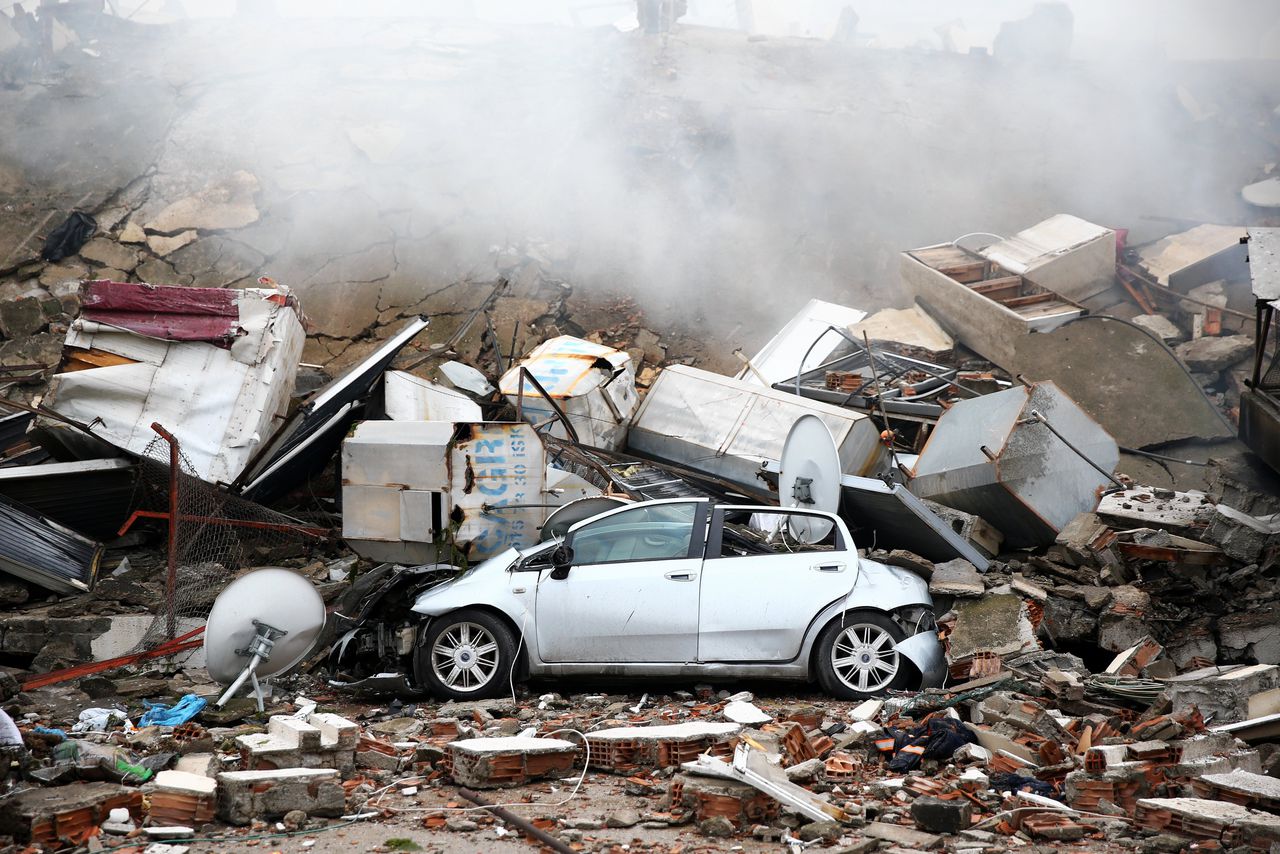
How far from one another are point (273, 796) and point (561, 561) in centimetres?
258

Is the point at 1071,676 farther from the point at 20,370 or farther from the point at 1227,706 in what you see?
the point at 20,370

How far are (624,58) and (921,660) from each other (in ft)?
48.7

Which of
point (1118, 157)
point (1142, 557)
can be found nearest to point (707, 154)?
point (1118, 157)

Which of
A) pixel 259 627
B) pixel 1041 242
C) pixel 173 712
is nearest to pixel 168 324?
pixel 259 627

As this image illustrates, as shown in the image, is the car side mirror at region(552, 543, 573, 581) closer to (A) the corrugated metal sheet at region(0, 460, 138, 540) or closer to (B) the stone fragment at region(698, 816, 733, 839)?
(B) the stone fragment at region(698, 816, 733, 839)

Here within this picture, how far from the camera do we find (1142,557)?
321 inches

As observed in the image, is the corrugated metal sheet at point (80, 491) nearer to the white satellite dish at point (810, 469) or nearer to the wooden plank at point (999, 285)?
the white satellite dish at point (810, 469)

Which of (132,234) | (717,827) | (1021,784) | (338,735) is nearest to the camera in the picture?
(717,827)

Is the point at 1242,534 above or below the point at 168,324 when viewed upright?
below

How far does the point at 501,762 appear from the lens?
16.5 ft

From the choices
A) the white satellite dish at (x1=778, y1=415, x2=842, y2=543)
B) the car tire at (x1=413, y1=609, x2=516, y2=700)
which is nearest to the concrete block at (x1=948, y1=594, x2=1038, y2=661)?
the white satellite dish at (x1=778, y1=415, x2=842, y2=543)

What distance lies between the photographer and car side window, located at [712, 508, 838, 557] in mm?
7207

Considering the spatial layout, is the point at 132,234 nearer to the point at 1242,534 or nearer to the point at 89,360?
the point at 89,360

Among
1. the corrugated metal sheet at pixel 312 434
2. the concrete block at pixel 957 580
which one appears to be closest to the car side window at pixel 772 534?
the concrete block at pixel 957 580
